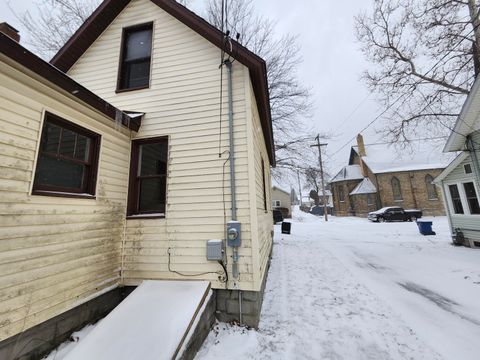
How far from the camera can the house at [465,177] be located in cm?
898

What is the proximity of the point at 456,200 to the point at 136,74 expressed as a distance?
15.0m

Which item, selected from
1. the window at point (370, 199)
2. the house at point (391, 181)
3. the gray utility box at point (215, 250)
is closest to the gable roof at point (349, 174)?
the house at point (391, 181)

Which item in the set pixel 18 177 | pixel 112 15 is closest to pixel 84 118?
pixel 18 177

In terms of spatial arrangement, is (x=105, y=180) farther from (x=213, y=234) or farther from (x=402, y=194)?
(x=402, y=194)

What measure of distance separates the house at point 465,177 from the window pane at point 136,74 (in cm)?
1152

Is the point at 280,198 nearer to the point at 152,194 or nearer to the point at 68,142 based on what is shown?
the point at 152,194

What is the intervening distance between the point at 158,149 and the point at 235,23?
1124cm

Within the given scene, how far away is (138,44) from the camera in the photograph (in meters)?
5.82

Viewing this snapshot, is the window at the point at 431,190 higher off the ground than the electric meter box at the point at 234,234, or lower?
higher

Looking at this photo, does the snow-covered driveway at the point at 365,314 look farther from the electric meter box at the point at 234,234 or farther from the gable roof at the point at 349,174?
the gable roof at the point at 349,174

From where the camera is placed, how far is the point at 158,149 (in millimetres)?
6078

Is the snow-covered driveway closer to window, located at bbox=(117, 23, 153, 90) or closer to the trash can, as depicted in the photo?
window, located at bbox=(117, 23, 153, 90)

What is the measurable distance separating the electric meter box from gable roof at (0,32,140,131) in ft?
10.0

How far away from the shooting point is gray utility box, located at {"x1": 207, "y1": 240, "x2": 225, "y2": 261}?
12.7 ft
